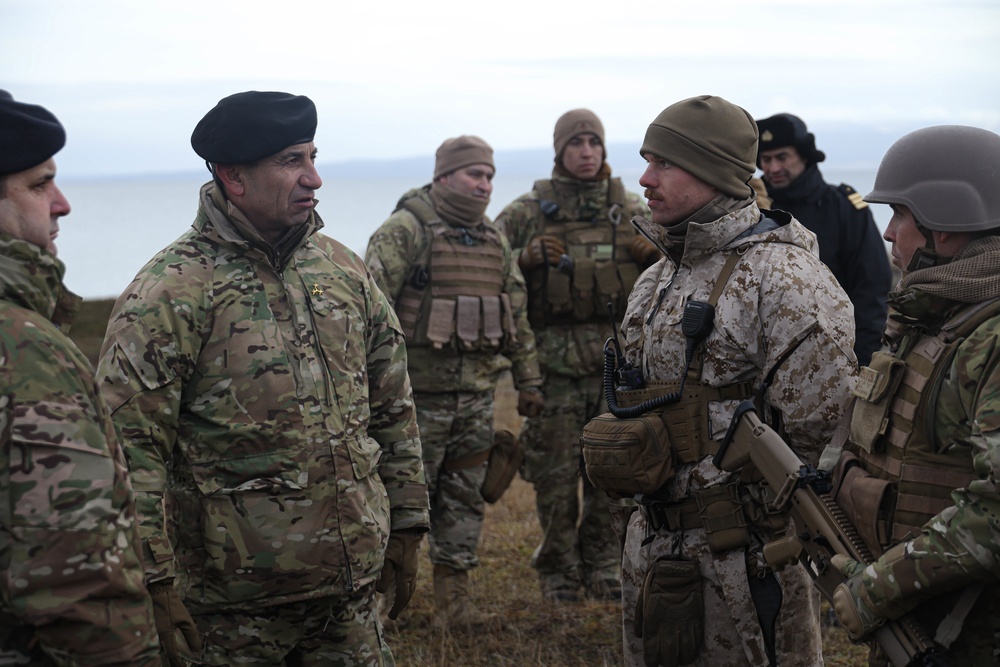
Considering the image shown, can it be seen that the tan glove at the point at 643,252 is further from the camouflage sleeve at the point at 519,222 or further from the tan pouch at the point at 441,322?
the tan pouch at the point at 441,322

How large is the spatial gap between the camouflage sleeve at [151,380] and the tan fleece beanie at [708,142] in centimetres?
167

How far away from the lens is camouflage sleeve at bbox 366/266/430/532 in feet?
12.2

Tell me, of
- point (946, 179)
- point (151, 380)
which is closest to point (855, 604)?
point (946, 179)

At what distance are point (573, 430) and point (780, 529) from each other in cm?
337

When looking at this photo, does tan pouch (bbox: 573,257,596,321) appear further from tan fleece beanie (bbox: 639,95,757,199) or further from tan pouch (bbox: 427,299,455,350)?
tan fleece beanie (bbox: 639,95,757,199)

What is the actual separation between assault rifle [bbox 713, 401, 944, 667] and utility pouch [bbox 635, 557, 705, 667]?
0.43m

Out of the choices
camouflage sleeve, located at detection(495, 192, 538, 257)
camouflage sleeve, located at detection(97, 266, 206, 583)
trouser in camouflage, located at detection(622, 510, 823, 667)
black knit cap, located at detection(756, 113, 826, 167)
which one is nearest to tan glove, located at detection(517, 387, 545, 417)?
camouflage sleeve, located at detection(495, 192, 538, 257)

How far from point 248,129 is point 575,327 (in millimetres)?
3686

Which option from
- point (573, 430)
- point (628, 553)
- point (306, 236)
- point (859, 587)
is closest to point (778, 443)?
point (859, 587)

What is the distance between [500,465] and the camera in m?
6.47

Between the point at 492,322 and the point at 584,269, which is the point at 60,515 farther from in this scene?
the point at 584,269

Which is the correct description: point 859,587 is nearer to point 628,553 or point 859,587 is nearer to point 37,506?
point 628,553

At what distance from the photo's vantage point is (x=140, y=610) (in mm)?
2283

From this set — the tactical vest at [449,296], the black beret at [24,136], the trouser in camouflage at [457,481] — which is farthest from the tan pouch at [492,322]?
the black beret at [24,136]
